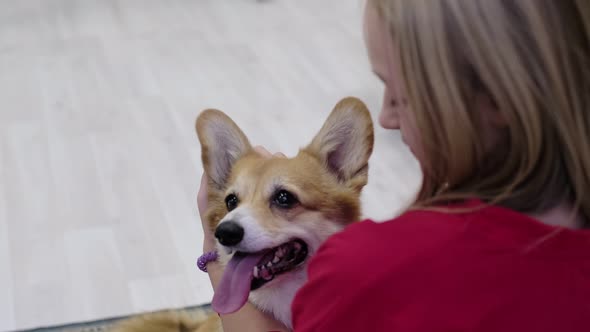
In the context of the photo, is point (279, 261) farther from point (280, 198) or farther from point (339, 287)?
point (339, 287)

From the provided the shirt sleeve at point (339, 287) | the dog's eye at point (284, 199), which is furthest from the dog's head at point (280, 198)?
the shirt sleeve at point (339, 287)

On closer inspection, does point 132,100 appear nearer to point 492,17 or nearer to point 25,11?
point 25,11

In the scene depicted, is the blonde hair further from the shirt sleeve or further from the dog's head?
the dog's head

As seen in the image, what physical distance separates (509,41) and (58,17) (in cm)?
275

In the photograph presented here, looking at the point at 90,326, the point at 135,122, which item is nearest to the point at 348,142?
the point at 90,326

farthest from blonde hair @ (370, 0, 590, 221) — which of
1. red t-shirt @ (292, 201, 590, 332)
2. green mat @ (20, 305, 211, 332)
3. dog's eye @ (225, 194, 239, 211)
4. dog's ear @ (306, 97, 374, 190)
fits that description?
green mat @ (20, 305, 211, 332)

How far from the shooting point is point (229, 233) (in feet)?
3.47

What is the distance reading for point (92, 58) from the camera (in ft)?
9.18

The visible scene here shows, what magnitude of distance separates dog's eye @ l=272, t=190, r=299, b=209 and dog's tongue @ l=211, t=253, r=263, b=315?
0.28ft

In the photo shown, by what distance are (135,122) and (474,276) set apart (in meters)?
1.93

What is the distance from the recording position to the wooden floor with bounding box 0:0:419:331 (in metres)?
1.87

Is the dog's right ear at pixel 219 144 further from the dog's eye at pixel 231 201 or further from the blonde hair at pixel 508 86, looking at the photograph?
the blonde hair at pixel 508 86

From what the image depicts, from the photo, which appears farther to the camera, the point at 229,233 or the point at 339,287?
the point at 229,233

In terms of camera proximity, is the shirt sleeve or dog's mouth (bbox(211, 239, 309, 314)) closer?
the shirt sleeve
